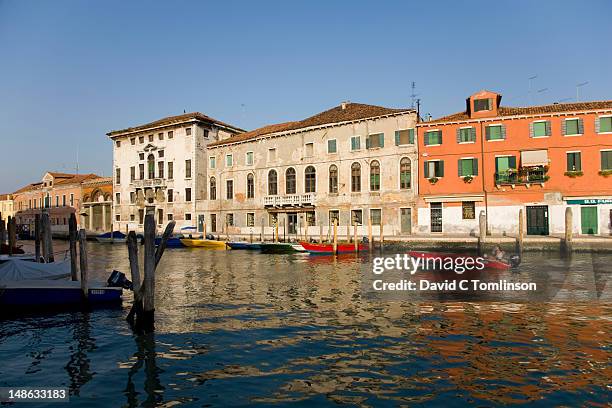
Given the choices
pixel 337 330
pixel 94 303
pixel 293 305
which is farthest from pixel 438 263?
pixel 94 303

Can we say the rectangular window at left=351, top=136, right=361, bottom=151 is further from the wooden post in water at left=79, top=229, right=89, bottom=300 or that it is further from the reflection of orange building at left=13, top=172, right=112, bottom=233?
the reflection of orange building at left=13, top=172, right=112, bottom=233

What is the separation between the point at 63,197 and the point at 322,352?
5537 centimetres

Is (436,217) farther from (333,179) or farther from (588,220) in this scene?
(588,220)

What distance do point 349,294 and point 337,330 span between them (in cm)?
404

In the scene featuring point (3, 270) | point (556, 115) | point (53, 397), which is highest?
point (556, 115)

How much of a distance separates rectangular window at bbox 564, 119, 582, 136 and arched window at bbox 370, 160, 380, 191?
1221cm

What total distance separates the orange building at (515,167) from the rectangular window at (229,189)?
17295 mm

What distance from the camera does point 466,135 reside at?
2931 cm

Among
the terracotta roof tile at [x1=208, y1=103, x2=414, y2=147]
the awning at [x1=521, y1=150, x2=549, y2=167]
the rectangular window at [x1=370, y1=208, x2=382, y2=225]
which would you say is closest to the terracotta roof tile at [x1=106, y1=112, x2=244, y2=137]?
the terracotta roof tile at [x1=208, y1=103, x2=414, y2=147]

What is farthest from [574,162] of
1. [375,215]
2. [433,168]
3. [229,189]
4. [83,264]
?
[83,264]

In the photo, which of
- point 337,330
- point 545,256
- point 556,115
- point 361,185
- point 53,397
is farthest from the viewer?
point 361,185

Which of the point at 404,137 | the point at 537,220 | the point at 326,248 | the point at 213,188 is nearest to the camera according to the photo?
the point at 326,248

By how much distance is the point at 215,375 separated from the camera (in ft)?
21.6

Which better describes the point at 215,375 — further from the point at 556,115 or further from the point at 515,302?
the point at 556,115
